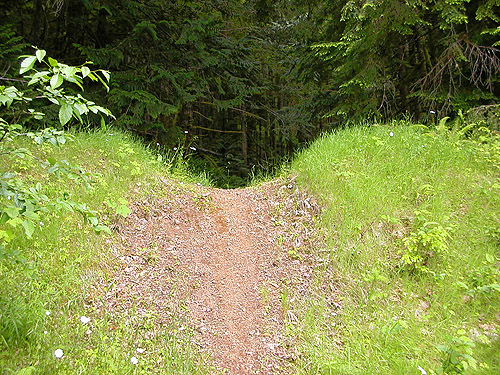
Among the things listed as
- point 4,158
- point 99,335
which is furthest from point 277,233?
point 4,158

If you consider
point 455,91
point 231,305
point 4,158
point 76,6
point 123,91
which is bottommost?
point 231,305

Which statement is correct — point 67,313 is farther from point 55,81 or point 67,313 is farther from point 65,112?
point 55,81

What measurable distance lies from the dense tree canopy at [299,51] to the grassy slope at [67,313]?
2691 millimetres

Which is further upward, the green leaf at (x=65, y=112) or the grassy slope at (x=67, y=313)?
the green leaf at (x=65, y=112)

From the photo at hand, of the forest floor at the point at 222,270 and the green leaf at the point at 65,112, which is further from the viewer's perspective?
the forest floor at the point at 222,270

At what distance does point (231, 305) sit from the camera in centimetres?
417

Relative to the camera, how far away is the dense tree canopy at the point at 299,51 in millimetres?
5855

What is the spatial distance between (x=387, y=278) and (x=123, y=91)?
241 inches

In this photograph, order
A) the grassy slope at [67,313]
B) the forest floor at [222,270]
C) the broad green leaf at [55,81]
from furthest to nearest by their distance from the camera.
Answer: the forest floor at [222,270] → the grassy slope at [67,313] → the broad green leaf at [55,81]

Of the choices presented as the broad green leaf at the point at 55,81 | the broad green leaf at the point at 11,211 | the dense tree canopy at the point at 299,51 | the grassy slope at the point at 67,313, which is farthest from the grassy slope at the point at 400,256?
the broad green leaf at the point at 55,81

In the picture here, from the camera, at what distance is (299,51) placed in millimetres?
8898

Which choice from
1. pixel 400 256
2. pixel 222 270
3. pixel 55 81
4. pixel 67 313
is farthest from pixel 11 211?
pixel 400 256

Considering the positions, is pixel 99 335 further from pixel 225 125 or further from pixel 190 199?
pixel 225 125

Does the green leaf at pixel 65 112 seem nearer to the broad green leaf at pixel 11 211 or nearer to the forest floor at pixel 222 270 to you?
the broad green leaf at pixel 11 211
